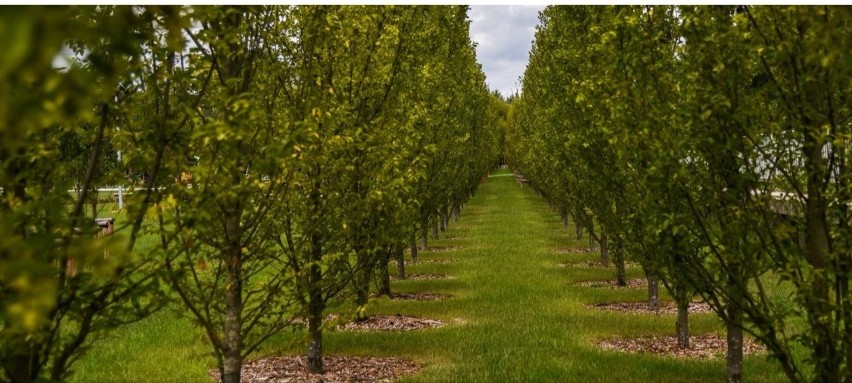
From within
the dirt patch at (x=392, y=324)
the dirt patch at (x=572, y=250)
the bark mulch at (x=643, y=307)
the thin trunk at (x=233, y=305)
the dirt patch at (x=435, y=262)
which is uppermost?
the thin trunk at (x=233, y=305)

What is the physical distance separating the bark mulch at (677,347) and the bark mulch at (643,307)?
2.06m

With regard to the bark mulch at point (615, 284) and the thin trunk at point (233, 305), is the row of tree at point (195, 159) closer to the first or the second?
the thin trunk at point (233, 305)

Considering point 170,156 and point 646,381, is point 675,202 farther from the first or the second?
point 646,381

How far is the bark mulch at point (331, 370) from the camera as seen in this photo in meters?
9.90

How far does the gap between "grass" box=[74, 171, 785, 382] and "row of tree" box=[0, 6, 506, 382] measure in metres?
0.95

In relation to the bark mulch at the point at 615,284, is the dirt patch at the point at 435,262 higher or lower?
higher

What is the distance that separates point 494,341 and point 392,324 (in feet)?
8.40

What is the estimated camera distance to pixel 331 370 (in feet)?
34.2

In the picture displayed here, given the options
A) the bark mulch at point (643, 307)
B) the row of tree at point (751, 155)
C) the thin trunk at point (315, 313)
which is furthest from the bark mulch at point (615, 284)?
the row of tree at point (751, 155)

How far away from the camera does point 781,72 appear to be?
5.32 m

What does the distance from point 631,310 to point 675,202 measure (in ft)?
31.6

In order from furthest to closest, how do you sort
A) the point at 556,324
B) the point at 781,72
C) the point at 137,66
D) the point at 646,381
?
the point at 556,324
the point at 646,381
the point at 781,72
the point at 137,66

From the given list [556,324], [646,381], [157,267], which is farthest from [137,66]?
[556,324]

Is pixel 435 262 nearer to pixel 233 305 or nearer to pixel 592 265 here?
pixel 592 265
